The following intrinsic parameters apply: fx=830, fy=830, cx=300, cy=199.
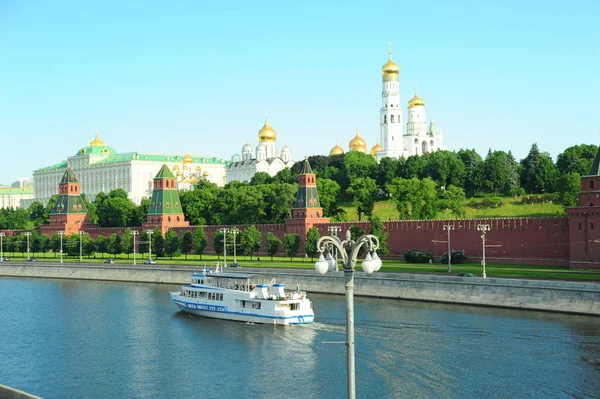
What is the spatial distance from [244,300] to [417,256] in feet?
60.8

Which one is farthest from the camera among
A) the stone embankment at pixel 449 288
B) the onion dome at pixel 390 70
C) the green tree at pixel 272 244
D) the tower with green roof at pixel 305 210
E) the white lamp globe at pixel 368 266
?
the onion dome at pixel 390 70

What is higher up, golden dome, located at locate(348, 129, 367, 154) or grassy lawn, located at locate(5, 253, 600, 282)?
golden dome, located at locate(348, 129, 367, 154)

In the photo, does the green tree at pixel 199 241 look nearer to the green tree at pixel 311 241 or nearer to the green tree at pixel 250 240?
the green tree at pixel 250 240

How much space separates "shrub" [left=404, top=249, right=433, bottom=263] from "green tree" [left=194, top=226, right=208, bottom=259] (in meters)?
19.5

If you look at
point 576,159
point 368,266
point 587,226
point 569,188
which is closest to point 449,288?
point 587,226

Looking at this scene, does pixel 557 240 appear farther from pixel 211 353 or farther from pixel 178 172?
pixel 178 172

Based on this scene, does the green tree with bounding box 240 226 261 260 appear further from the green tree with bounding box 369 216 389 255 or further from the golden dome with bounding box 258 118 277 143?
the golden dome with bounding box 258 118 277 143

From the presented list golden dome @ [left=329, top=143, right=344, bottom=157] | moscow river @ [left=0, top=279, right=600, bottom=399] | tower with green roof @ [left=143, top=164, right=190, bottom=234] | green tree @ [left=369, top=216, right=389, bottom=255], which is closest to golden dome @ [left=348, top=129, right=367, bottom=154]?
golden dome @ [left=329, top=143, right=344, bottom=157]

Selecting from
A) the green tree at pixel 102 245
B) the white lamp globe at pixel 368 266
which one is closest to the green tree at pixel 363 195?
the green tree at pixel 102 245

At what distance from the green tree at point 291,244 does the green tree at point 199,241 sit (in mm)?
8847

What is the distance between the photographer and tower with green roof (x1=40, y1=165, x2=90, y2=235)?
3263 inches

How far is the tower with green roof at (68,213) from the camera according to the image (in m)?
82.9

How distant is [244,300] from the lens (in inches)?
1479

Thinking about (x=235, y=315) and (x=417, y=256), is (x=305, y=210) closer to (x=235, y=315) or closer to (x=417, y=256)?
(x=417, y=256)
